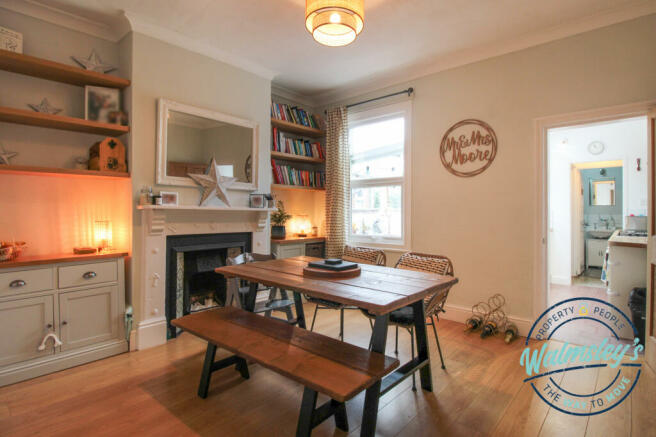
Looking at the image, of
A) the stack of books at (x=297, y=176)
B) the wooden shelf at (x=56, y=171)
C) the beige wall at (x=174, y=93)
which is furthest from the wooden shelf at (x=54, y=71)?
the stack of books at (x=297, y=176)

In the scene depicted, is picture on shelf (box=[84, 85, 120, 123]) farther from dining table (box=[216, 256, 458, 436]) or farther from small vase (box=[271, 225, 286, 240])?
small vase (box=[271, 225, 286, 240])

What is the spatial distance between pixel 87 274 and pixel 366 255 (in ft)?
7.46

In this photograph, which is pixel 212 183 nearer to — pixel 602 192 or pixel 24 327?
pixel 24 327

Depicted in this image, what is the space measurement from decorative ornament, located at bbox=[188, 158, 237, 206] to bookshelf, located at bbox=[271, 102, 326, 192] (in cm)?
82

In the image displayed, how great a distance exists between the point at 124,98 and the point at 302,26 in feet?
5.56

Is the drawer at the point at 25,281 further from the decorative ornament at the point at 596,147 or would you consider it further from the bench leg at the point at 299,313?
the decorative ornament at the point at 596,147

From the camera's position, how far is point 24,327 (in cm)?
232

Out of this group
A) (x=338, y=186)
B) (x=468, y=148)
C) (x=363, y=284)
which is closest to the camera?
(x=363, y=284)

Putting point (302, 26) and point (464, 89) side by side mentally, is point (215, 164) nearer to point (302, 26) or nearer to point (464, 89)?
point (302, 26)

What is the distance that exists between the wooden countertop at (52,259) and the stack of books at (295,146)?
215 cm

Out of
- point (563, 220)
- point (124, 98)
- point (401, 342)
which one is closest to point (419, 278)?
point (401, 342)

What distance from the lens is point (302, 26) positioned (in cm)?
292

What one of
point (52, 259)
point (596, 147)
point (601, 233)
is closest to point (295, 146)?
point (52, 259)

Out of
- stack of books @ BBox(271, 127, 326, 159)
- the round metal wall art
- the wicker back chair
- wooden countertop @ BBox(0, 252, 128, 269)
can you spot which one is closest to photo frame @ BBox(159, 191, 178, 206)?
wooden countertop @ BBox(0, 252, 128, 269)
